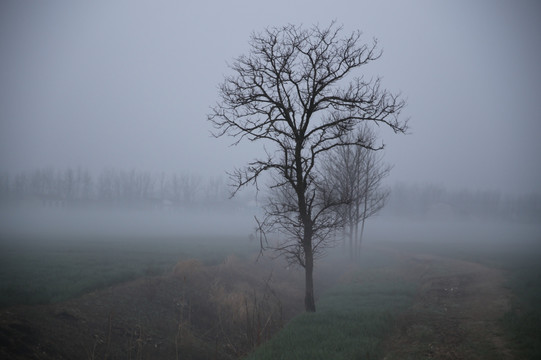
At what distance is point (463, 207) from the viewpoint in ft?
379

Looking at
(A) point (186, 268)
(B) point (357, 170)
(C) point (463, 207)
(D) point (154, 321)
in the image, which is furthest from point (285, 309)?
(C) point (463, 207)

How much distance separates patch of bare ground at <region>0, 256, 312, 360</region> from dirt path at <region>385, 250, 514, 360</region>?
4.10 meters

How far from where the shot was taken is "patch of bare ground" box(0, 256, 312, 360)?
30.2ft

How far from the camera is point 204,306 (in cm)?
1558

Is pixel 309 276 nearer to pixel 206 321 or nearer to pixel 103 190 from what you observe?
pixel 206 321

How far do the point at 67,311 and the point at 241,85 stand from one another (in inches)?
439

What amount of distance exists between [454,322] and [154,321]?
12.1 metres

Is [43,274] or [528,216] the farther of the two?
[528,216]

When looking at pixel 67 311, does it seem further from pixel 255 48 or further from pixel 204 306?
pixel 255 48

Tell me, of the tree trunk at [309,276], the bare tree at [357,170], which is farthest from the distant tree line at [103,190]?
the tree trunk at [309,276]

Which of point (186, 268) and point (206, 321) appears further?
point (186, 268)

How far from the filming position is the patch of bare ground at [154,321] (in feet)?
30.2

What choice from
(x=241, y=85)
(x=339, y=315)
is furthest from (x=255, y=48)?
(x=339, y=315)

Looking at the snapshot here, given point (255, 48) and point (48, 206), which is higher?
point (255, 48)
